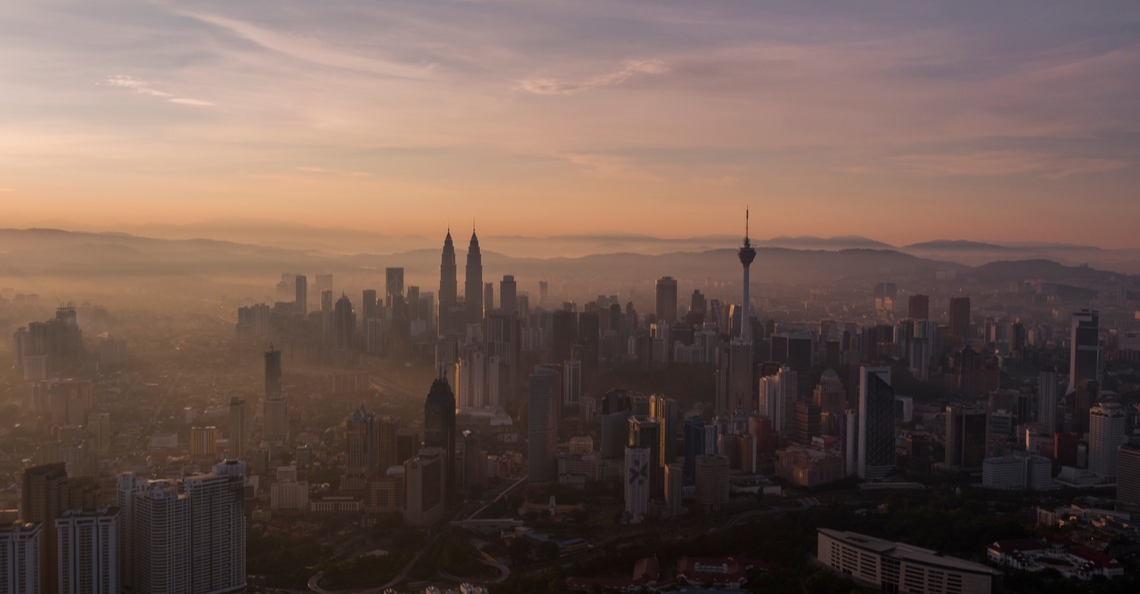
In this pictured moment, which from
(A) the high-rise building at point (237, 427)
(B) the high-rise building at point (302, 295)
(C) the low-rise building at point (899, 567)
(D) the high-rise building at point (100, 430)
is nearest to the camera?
(C) the low-rise building at point (899, 567)

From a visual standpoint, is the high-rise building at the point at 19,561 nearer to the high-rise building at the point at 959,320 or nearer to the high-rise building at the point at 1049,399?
the high-rise building at the point at 1049,399

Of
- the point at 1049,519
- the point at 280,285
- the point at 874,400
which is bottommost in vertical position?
the point at 1049,519

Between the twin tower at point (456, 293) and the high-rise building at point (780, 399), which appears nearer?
the high-rise building at point (780, 399)

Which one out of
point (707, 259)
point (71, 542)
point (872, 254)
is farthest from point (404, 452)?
point (872, 254)

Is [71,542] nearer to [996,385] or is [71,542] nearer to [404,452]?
[404,452]

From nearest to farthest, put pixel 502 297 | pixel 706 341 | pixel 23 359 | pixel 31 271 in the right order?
pixel 31 271
pixel 23 359
pixel 706 341
pixel 502 297

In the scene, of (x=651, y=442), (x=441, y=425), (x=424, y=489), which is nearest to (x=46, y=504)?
(x=424, y=489)

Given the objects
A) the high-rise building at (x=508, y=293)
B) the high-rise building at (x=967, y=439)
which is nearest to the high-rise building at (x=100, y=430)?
the high-rise building at (x=508, y=293)
